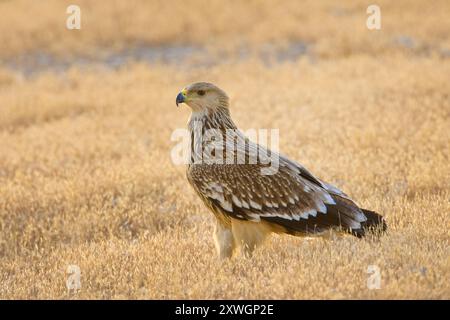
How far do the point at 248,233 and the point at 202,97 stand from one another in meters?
1.50

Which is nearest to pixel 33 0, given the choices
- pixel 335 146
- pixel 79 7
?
pixel 79 7

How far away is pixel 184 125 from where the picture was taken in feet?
43.4

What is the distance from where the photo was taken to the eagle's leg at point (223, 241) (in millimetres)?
6699

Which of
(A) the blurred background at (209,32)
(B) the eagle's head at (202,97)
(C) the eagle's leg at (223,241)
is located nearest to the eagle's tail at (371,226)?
(C) the eagle's leg at (223,241)

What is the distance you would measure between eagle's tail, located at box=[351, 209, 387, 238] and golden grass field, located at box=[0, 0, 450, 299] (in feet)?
0.33

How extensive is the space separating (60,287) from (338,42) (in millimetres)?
13754

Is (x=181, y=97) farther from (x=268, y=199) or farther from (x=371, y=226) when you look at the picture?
(x=371, y=226)

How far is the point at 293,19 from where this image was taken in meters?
21.1

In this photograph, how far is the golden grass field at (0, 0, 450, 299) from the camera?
20.3 feet

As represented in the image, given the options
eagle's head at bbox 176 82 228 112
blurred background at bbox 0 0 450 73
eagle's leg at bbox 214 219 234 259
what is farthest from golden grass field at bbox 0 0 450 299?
eagle's head at bbox 176 82 228 112

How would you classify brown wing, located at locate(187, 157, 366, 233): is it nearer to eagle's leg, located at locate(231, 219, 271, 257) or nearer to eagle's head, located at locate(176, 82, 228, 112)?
eagle's leg, located at locate(231, 219, 271, 257)

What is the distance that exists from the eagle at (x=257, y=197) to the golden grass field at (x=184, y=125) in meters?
0.21

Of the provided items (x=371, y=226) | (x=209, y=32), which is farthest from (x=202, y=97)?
(x=209, y=32)

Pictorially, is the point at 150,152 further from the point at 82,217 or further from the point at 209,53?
the point at 209,53
